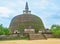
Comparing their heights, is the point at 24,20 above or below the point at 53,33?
above

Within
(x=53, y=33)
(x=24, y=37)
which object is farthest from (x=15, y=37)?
(x=53, y=33)

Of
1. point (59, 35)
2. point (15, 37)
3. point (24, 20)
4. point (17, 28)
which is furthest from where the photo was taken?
point (24, 20)

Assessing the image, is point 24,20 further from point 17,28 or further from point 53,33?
point 53,33

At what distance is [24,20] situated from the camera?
252 ft

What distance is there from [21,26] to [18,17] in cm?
672

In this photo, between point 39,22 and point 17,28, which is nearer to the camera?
point 17,28

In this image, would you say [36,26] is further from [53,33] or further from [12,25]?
[53,33]

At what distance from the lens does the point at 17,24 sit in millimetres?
76062

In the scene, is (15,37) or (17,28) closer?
(15,37)

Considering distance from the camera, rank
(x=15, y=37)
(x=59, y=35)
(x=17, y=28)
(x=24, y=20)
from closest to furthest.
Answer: (x=15, y=37) → (x=59, y=35) → (x=17, y=28) → (x=24, y=20)

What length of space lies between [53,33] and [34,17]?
23871 mm

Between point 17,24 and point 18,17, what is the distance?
442 cm

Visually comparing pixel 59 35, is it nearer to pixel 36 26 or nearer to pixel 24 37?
pixel 24 37

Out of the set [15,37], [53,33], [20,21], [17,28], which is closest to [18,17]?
[20,21]
